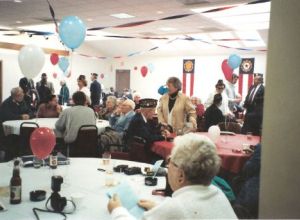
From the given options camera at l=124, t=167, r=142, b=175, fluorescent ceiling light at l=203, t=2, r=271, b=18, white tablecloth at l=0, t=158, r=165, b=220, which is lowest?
white tablecloth at l=0, t=158, r=165, b=220

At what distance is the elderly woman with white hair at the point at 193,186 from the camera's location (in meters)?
1.28

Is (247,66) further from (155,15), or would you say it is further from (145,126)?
(145,126)

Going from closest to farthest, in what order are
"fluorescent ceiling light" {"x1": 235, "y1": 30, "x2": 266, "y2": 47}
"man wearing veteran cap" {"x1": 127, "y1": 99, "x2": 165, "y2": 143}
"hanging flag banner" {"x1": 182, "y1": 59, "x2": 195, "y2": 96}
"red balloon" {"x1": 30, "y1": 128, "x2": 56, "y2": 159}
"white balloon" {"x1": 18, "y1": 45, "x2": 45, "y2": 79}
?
"red balloon" {"x1": 30, "y1": 128, "x2": 56, "y2": 159} → "man wearing veteran cap" {"x1": 127, "y1": 99, "x2": 165, "y2": 143} → "white balloon" {"x1": 18, "y1": 45, "x2": 45, "y2": 79} → "fluorescent ceiling light" {"x1": 235, "y1": 30, "x2": 266, "y2": 47} → "hanging flag banner" {"x1": 182, "y1": 59, "x2": 195, "y2": 96}

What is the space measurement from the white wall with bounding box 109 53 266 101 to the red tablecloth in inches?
391

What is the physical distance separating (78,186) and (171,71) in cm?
1463

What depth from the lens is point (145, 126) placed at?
418 cm

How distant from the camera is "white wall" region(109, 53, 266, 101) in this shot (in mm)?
15109

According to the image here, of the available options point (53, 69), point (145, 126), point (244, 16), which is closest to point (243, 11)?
point (244, 16)

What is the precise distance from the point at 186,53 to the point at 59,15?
318 inches

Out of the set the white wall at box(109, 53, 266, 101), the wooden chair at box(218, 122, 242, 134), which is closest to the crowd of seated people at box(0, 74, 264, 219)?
the wooden chair at box(218, 122, 242, 134)

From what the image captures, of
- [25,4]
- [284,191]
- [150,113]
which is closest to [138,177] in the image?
[284,191]

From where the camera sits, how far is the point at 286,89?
3.69 ft

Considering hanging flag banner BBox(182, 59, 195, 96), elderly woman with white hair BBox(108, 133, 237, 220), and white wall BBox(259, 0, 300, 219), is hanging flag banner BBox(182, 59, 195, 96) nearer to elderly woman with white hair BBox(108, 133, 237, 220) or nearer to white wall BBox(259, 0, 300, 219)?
elderly woman with white hair BBox(108, 133, 237, 220)

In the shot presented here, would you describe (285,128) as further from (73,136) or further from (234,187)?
(73,136)
